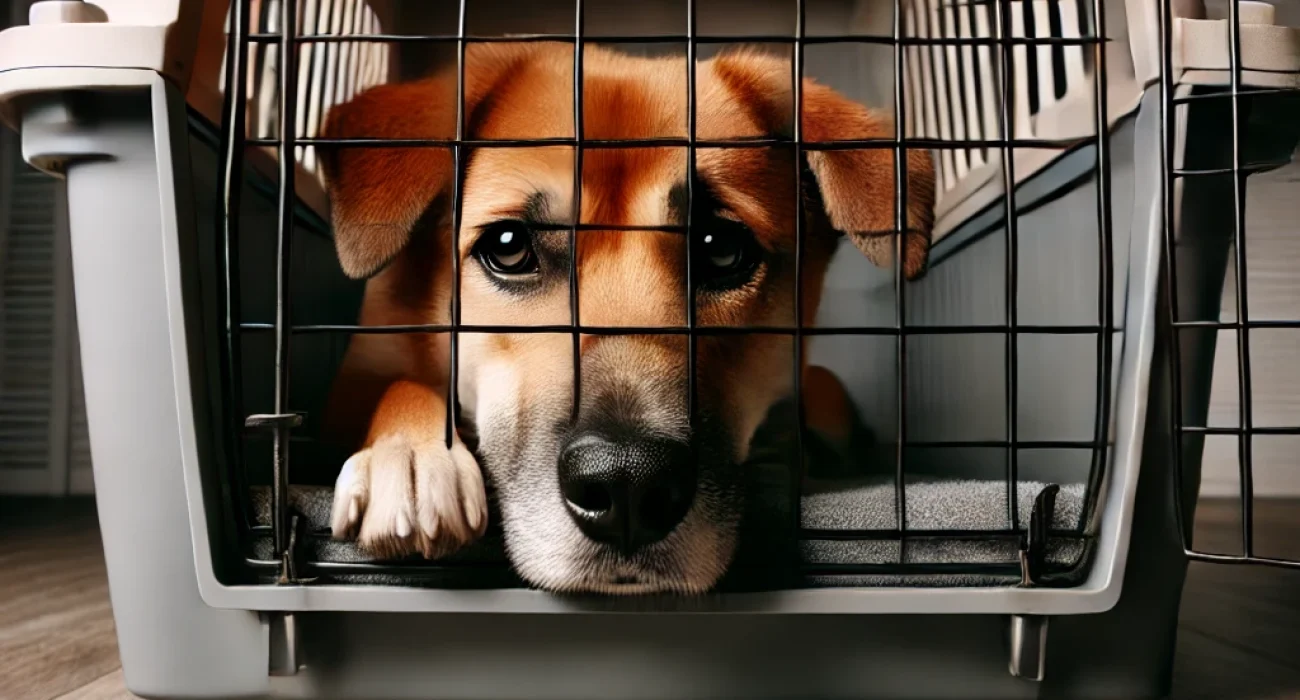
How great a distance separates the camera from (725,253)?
118 cm

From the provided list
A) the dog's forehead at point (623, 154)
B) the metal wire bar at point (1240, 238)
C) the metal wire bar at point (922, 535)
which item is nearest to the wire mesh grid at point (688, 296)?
the metal wire bar at point (922, 535)

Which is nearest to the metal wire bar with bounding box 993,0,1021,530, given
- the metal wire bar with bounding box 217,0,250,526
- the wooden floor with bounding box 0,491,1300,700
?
the wooden floor with bounding box 0,491,1300,700

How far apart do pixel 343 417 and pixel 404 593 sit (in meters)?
0.42

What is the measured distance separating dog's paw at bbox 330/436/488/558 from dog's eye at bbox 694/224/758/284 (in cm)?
45

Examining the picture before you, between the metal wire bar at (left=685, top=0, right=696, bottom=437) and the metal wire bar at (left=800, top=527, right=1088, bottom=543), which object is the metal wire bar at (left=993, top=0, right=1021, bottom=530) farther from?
the metal wire bar at (left=685, top=0, right=696, bottom=437)

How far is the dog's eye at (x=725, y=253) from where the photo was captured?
3.78 feet

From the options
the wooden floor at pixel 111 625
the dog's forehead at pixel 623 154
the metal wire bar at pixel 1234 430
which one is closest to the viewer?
the metal wire bar at pixel 1234 430

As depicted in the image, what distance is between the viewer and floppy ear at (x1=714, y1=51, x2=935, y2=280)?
3.72ft

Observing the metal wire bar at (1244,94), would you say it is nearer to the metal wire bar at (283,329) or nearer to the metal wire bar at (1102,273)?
the metal wire bar at (1102,273)

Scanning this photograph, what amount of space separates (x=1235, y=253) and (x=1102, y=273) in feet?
0.40

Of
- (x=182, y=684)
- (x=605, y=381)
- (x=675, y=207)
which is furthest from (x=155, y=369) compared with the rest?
(x=675, y=207)

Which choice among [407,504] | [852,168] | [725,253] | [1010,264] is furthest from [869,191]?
[407,504]

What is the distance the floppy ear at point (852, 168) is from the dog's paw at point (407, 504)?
0.60 m

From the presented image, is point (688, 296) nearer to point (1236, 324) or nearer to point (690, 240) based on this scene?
point (690, 240)
